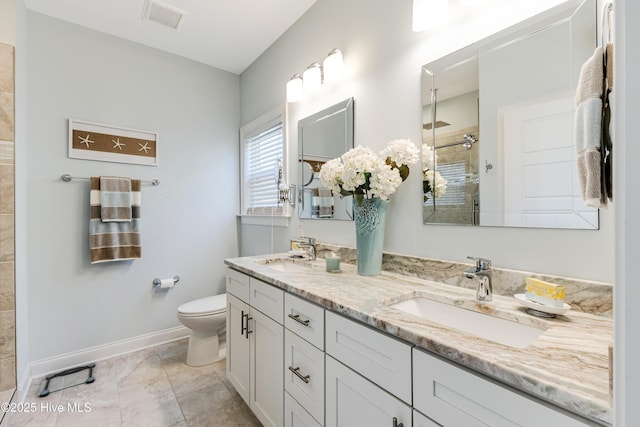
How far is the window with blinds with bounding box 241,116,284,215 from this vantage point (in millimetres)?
2484

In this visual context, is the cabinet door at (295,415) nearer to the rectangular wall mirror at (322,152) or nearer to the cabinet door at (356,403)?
the cabinet door at (356,403)

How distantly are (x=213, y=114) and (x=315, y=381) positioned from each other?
2567mm

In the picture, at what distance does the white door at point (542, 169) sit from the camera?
0.93m

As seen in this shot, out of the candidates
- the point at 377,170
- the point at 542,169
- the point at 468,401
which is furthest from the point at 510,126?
the point at 468,401

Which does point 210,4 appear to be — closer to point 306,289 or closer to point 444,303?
point 306,289

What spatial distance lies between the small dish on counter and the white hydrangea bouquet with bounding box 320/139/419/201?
0.64 metres

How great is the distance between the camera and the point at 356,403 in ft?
3.04

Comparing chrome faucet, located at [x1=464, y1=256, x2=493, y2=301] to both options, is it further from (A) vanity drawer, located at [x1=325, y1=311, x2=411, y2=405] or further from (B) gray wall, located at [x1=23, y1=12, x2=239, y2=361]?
(B) gray wall, located at [x1=23, y1=12, x2=239, y2=361]

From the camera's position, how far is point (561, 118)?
0.95 meters

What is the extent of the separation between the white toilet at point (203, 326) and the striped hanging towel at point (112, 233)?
25.2 inches

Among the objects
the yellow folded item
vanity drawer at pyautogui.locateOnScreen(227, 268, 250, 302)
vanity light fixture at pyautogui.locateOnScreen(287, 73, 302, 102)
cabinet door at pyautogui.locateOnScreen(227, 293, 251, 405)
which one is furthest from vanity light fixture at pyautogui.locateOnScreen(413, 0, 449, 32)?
cabinet door at pyautogui.locateOnScreen(227, 293, 251, 405)

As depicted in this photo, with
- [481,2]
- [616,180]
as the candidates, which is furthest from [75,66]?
[616,180]

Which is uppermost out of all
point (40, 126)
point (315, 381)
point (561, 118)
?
point (40, 126)

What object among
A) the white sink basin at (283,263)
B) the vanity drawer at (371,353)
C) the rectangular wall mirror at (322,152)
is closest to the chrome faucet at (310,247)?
the white sink basin at (283,263)
